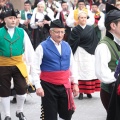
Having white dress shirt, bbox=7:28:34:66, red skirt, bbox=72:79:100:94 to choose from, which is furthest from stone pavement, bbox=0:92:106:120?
white dress shirt, bbox=7:28:34:66

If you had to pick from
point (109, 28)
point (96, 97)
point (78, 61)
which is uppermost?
point (109, 28)

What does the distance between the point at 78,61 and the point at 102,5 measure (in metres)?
6.08

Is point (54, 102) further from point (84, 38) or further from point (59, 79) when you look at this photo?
point (84, 38)

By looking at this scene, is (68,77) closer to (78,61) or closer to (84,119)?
(84,119)

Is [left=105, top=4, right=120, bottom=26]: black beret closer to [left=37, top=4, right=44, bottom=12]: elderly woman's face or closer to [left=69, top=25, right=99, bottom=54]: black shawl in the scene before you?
[left=69, top=25, right=99, bottom=54]: black shawl

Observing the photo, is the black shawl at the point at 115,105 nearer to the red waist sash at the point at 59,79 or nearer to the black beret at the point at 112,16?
the black beret at the point at 112,16

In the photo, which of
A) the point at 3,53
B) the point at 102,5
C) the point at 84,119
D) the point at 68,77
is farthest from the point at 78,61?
the point at 102,5

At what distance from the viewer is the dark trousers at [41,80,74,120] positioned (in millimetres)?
4789

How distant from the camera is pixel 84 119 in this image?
6371 millimetres

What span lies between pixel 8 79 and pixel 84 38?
7.41 ft

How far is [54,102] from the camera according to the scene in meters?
4.80

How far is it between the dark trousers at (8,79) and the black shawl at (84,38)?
201cm

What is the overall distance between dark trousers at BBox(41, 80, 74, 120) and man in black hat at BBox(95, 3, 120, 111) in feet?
2.29

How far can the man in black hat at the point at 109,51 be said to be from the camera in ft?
13.3
